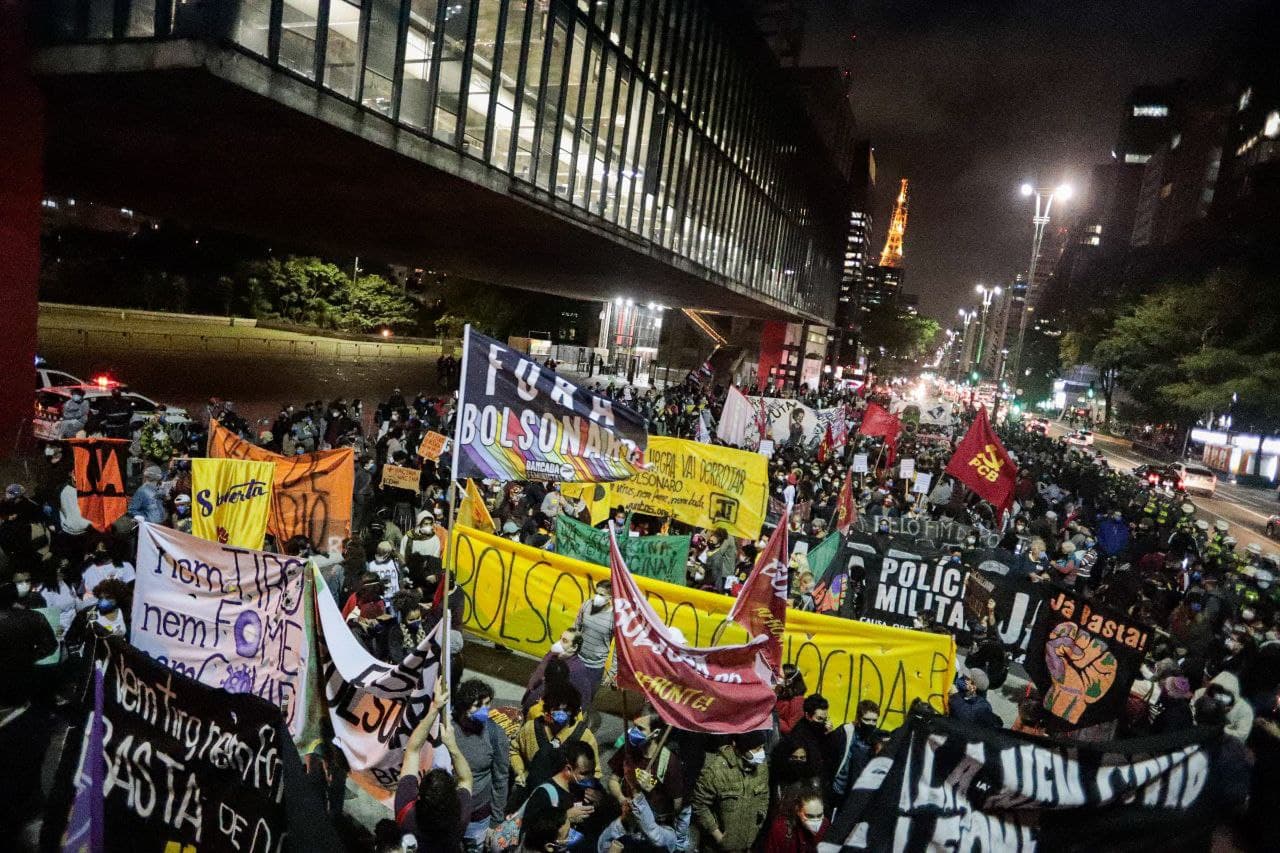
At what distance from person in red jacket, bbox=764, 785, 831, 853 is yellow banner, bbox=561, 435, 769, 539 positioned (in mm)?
6035

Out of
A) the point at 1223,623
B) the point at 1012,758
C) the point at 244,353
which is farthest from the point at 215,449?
the point at 244,353

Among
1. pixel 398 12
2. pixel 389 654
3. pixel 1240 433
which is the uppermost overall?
pixel 398 12

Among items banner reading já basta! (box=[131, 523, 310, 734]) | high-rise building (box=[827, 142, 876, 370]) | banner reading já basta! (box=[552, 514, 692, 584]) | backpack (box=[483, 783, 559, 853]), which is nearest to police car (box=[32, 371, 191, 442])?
banner reading já basta! (box=[131, 523, 310, 734])

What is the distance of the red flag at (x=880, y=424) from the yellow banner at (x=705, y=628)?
12850 millimetres

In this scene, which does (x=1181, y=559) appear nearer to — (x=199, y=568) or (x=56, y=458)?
(x=199, y=568)

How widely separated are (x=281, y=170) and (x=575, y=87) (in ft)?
27.6

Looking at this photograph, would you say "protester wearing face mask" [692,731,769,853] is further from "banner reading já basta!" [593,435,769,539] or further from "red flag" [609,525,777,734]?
"banner reading já basta!" [593,435,769,539]

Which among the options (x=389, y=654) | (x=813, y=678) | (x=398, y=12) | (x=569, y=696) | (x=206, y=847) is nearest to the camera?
(x=206, y=847)

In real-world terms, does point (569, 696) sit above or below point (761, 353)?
below

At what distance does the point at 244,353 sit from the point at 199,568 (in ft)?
130

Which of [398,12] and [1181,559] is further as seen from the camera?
[398,12]

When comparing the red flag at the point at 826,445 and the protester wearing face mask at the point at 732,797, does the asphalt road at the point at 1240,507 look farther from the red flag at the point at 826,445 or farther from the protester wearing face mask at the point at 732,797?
the protester wearing face mask at the point at 732,797

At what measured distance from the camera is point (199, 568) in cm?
518

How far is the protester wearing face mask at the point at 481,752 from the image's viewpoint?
4559 mm
